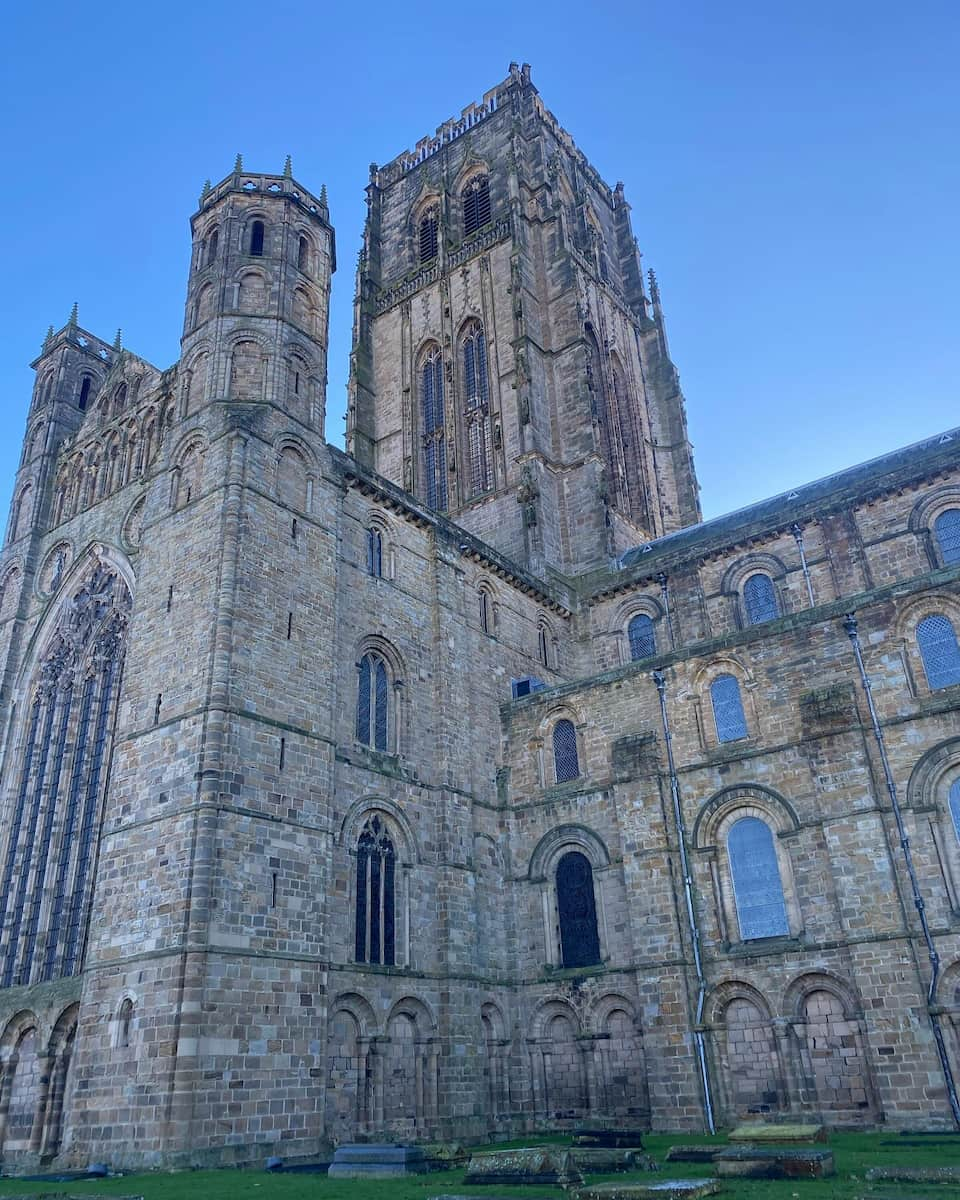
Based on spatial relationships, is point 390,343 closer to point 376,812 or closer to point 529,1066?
point 376,812

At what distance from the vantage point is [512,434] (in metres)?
41.4

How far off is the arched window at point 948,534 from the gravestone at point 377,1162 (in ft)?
71.7

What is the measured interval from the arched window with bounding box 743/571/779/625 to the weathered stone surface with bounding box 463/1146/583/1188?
20706 millimetres

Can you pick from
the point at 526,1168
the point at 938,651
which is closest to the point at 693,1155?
the point at 526,1168

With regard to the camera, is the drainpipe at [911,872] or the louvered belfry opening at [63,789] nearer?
the drainpipe at [911,872]

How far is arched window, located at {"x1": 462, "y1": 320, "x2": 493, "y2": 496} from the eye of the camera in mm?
42438

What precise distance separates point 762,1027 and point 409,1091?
26.5ft

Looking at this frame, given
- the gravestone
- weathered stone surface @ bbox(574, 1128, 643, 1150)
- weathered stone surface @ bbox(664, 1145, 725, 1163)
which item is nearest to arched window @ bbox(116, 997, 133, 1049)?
the gravestone

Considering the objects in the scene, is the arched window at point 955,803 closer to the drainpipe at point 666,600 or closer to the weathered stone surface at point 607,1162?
the weathered stone surface at point 607,1162

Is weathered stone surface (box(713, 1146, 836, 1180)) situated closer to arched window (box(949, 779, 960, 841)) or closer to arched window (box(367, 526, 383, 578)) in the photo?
arched window (box(949, 779, 960, 841))

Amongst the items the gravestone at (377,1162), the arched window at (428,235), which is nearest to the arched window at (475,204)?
the arched window at (428,235)

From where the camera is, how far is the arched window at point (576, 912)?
25.3m

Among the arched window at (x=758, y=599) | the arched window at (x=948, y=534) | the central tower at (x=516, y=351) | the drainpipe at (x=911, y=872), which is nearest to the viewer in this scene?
the drainpipe at (x=911, y=872)

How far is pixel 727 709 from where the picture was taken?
24938 mm
